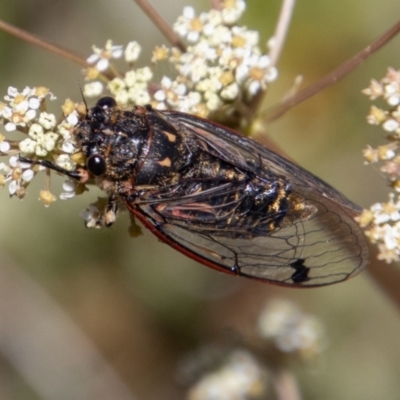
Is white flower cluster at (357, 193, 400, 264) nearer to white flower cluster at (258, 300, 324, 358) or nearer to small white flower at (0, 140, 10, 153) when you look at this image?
white flower cluster at (258, 300, 324, 358)

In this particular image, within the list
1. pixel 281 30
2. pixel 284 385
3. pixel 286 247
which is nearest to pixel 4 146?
pixel 286 247

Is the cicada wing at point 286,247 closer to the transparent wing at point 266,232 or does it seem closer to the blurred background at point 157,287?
the transparent wing at point 266,232

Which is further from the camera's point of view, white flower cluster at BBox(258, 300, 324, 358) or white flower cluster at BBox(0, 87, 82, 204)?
white flower cluster at BBox(258, 300, 324, 358)

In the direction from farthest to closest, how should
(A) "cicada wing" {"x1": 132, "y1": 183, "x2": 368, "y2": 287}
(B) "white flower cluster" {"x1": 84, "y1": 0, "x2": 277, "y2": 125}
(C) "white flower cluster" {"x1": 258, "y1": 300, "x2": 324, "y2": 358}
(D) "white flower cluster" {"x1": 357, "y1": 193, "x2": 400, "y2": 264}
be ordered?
(C) "white flower cluster" {"x1": 258, "y1": 300, "x2": 324, "y2": 358} < (B) "white flower cluster" {"x1": 84, "y1": 0, "x2": 277, "y2": 125} < (A) "cicada wing" {"x1": 132, "y1": 183, "x2": 368, "y2": 287} < (D) "white flower cluster" {"x1": 357, "y1": 193, "x2": 400, "y2": 264}

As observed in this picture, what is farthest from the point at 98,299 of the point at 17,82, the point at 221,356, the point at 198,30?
the point at 198,30

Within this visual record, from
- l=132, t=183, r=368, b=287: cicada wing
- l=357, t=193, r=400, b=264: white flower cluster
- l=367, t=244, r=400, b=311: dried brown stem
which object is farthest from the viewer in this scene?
l=367, t=244, r=400, b=311: dried brown stem

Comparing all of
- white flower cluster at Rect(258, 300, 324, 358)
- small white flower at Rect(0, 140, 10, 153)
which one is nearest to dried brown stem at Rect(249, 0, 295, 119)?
small white flower at Rect(0, 140, 10, 153)
